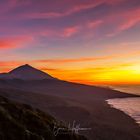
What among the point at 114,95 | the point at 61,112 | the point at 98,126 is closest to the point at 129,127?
the point at 98,126

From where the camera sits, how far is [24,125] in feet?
33.0

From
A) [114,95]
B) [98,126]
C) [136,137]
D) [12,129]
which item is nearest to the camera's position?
[12,129]

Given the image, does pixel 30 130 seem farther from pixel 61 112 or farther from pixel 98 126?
pixel 61 112

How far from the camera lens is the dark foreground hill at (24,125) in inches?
363

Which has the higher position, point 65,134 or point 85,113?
point 65,134

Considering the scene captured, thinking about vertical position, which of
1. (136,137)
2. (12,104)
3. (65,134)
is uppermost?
(12,104)

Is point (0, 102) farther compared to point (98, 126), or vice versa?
point (98, 126)

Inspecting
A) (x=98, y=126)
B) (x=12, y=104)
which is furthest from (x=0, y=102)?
(x=98, y=126)

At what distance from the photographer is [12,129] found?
9.34 metres

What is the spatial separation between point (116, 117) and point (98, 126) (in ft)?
51.1

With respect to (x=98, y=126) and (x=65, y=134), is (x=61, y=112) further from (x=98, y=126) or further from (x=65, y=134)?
(x=65, y=134)

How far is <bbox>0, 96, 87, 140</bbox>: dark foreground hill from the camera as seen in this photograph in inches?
363

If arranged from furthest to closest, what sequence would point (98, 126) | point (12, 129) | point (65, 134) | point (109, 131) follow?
point (98, 126), point (109, 131), point (65, 134), point (12, 129)

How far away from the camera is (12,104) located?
11.1 meters
